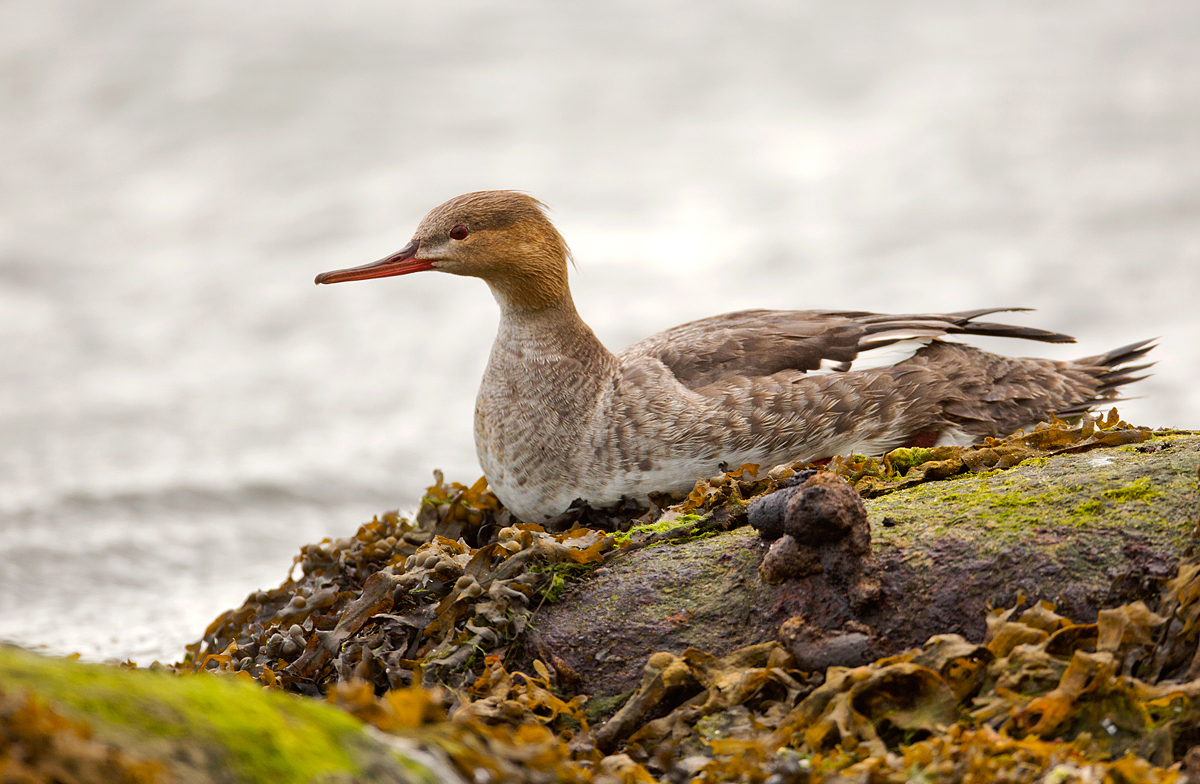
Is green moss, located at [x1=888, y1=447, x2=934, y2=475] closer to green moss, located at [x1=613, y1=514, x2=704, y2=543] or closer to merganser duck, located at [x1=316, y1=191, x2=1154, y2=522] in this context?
merganser duck, located at [x1=316, y1=191, x2=1154, y2=522]

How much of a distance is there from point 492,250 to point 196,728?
3.49m

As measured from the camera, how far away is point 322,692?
3502mm

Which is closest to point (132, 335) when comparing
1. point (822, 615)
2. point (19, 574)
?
point (19, 574)

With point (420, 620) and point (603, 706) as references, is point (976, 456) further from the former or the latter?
point (420, 620)

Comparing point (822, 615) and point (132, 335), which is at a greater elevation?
point (132, 335)

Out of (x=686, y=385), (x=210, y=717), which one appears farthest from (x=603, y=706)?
(x=686, y=385)

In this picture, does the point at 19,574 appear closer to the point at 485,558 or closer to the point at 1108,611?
the point at 485,558

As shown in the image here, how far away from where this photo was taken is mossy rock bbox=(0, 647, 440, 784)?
1.74 metres

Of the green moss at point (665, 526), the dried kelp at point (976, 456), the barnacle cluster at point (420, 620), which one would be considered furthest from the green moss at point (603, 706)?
the dried kelp at point (976, 456)

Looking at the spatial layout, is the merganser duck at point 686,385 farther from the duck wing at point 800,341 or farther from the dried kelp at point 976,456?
the dried kelp at point 976,456

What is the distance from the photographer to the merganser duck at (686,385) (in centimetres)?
476

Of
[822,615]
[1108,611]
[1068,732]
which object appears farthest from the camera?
[822,615]

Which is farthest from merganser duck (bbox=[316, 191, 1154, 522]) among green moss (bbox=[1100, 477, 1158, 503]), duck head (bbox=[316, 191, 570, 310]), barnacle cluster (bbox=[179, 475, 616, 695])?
green moss (bbox=[1100, 477, 1158, 503])

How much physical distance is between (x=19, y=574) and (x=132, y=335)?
3670 mm
